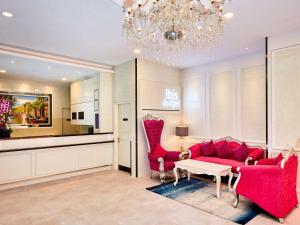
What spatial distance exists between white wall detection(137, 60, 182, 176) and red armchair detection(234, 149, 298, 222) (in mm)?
2524

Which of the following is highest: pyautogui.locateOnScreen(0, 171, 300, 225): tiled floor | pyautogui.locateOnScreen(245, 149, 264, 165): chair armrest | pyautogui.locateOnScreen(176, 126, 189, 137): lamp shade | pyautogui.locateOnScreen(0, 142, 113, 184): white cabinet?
pyautogui.locateOnScreen(176, 126, 189, 137): lamp shade

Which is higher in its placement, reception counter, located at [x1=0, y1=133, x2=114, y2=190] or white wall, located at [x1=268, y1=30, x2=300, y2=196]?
white wall, located at [x1=268, y1=30, x2=300, y2=196]

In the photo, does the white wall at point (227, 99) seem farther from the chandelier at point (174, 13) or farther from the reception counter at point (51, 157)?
the reception counter at point (51, 157)

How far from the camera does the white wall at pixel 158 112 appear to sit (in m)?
5.15

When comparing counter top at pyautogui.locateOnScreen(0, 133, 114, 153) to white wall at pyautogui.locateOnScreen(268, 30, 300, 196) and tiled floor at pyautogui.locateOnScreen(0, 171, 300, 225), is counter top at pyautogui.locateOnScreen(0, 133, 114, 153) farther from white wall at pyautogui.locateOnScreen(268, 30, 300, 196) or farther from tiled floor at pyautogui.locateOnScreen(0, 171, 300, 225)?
white wall at pyautogui.locateOnScreen(268, 30, 300, 196)

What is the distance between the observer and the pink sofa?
4184 mm

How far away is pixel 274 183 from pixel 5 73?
281 inches

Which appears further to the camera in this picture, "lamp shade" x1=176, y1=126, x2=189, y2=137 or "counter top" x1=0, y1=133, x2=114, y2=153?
"lamp shade" x1=176, y1=126, x2=189, y2=137

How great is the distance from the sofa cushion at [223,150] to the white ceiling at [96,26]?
7.15ft

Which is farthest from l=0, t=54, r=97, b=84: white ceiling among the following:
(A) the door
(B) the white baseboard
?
(B) the white baseboard

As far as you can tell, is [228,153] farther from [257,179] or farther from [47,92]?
[47,92]

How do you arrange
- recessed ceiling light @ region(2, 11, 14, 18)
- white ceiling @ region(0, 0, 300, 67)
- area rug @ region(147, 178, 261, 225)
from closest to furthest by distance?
1. white ceiling @ region(0, 0, 300, 67)
2. recessed ceiling light @ region(2, 11, 14, 18)
3. area rug @ region(147, 178, 261, 225)

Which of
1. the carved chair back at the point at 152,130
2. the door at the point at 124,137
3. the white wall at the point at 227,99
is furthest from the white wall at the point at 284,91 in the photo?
the door at the point at 124,137

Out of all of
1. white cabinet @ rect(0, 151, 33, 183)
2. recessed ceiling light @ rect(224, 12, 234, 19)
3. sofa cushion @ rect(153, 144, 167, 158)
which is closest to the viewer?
recessed ceiling light @ rect(224, 12, 234, 19)
